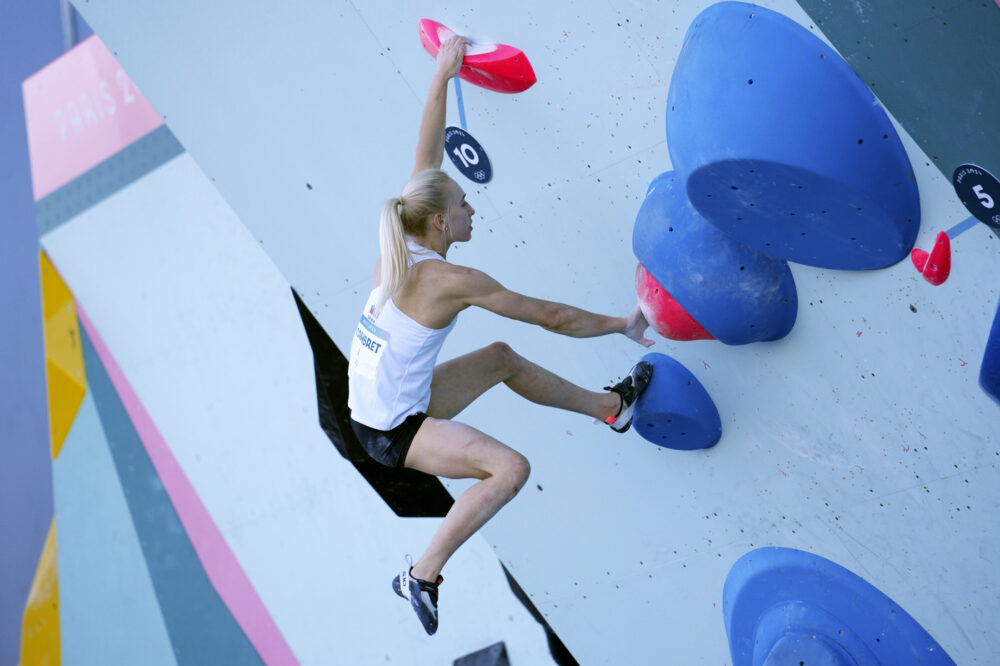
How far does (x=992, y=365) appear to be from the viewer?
1828 millimetres

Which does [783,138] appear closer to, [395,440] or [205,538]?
[395,440]

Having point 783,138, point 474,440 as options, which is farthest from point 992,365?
point 474,440

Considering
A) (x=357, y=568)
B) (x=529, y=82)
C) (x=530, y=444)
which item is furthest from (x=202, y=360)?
(x=529, y=82)

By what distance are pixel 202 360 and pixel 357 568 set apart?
3.32 feet

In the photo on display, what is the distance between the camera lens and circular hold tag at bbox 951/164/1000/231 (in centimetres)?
190

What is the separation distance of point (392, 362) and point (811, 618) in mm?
1072

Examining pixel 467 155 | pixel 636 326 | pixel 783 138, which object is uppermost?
pixel 783 138

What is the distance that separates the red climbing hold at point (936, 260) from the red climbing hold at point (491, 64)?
1033 millimetres

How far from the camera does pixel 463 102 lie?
2699 millimetres

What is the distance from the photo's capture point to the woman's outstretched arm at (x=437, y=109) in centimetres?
246

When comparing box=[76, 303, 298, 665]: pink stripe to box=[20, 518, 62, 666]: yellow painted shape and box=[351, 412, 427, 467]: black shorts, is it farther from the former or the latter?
box=[351, 412, 427, 467]: black shorts

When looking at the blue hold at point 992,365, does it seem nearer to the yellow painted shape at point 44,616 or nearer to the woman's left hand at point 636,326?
the woman's left hand at point 636,326

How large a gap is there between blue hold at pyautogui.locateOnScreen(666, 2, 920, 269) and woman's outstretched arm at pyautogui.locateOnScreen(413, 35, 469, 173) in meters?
0.70

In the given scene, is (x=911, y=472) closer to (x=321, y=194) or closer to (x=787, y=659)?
(x=787, y=659)
